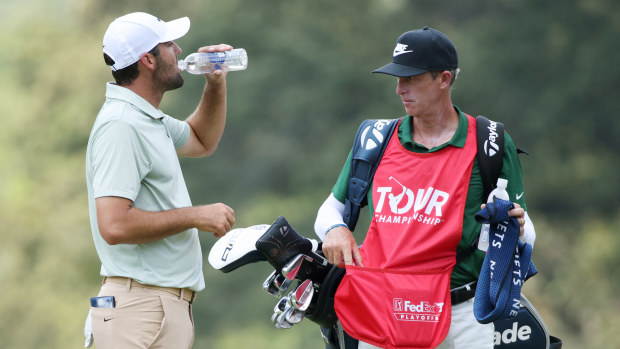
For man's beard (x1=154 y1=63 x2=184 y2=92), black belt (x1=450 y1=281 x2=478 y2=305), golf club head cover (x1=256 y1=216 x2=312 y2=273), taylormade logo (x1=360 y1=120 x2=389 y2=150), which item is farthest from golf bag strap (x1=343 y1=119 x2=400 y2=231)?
man's beard (x1=154 y1=63 x2=184 y2=92)

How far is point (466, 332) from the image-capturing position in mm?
3326

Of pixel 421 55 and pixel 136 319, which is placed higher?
pixel 421 55

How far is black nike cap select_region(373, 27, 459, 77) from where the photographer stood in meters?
3.41

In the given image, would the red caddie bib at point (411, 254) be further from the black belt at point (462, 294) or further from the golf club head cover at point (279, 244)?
the golf club head cover at point (279, 244)

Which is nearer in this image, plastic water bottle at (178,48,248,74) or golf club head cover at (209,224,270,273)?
golf club head cover at (209,224,270,273)

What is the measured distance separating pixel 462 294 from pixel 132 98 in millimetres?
1362

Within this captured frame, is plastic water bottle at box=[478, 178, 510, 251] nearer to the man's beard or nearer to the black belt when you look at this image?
the black belt

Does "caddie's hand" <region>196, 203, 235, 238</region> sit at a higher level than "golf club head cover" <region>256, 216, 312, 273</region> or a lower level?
higher

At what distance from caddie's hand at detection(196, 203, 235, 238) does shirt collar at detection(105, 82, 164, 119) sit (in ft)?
1.24

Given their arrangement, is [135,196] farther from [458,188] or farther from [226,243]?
[458,188]

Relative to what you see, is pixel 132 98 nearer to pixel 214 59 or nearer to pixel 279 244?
pixel 214 59

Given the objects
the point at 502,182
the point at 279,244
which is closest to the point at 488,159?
the point at 502,182

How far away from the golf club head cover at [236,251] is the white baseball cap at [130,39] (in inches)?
29.6

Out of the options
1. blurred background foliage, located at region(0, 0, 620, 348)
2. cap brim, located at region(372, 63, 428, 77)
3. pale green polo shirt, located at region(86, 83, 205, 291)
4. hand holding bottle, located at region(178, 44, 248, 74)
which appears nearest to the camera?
pale green polo shirt, located at region(86, 83, 205, 291)
